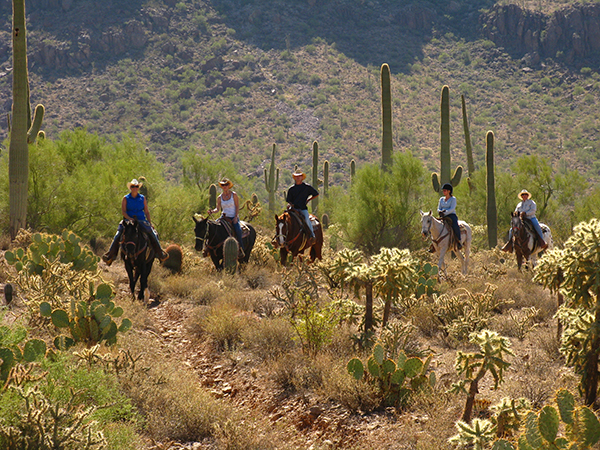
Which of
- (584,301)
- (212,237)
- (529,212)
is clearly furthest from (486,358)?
(529,212)

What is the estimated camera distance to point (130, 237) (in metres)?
10.3

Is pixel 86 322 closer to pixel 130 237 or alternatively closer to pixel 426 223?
pixel 130 237

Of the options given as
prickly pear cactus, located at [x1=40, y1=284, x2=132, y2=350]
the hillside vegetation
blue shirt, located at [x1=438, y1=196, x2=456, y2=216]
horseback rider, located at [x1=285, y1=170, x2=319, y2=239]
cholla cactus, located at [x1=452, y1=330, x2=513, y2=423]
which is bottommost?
prickly pear cactus, located at [x1=40, y1=284, x2=132, y2=350]

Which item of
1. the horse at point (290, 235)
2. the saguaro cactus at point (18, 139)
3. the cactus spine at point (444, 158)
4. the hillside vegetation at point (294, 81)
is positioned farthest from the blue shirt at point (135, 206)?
the hillside vegetation at point (294, 81)

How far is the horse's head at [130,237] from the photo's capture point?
10211 mm

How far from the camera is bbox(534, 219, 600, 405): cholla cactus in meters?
4.63

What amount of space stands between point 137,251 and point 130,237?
0.31 m

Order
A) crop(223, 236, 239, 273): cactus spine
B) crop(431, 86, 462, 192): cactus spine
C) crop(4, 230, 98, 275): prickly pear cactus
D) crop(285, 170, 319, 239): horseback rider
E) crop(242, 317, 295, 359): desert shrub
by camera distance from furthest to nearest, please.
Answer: crop(431, 86, 462, 192): cactus spine → crop(223, 236, 239, 273): cactus spine → crop(285, 170, 319, 239): horseback rider → crop(4, 230, 98, 275): prickly pear cactus → crop(242, 317, 295, 359): desert shrub

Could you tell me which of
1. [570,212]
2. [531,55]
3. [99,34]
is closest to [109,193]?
[570,212]

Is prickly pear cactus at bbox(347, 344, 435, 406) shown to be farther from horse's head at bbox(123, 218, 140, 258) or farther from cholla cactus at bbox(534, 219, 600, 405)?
horse's head at bbox(123, 218, 140, 258)

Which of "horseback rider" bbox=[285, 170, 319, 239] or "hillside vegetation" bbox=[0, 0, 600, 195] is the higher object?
"hillside vegetation" bbox=[0, 0, 600, 195]

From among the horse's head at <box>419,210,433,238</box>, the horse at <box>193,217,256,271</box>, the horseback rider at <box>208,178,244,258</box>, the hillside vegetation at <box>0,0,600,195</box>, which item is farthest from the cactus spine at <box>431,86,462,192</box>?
the hillside vegetation at <box>0,0,600,195</box>

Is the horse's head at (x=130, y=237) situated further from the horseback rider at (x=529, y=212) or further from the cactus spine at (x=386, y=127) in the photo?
the cactus spine at (x=386, y=127)

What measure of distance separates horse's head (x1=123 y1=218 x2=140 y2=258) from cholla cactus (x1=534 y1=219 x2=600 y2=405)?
7.51 m
